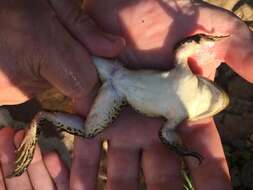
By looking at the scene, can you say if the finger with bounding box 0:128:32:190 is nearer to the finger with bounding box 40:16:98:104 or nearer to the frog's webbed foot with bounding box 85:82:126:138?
the frog's webbed foot with bounding box 85:82:126:138

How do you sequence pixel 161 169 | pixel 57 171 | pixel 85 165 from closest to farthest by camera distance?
pixel 161 169 → pixel 85 165 → pixel 57 171

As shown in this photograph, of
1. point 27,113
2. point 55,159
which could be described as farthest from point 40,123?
point 27,113

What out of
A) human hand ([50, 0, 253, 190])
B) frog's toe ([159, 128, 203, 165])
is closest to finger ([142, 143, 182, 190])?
human hand ([50, 0, 253, 190])

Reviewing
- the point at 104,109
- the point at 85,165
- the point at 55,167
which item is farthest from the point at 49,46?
the point at 55,167

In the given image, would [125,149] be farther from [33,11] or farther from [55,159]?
[33,11]

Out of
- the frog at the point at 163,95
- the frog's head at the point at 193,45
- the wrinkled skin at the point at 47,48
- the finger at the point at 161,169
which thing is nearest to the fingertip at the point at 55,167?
the frog at the point at 163,95

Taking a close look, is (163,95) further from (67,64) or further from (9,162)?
(9,162)

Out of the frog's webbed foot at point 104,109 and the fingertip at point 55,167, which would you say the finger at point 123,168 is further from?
the fingertip at point 55,167
